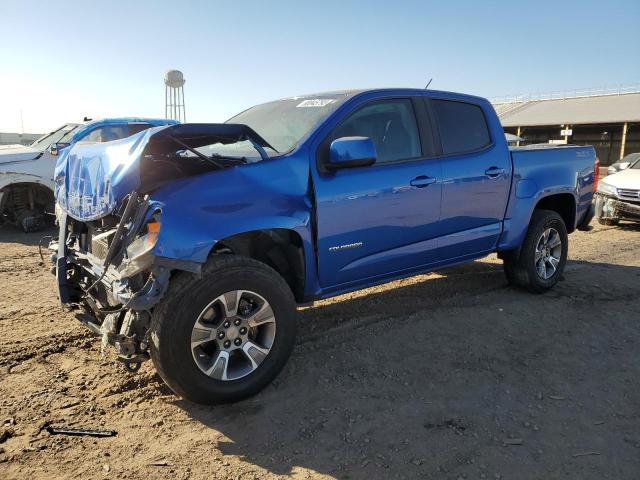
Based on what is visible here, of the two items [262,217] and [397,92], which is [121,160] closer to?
[262,217]

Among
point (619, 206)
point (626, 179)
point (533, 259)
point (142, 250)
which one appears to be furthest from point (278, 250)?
point (626, 179)

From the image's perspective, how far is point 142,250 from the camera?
9.22 feet

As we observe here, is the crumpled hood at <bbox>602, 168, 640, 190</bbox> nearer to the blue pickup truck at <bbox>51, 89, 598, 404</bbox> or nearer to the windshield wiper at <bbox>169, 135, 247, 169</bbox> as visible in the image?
the blue pickup truck at <bbox>51, 89, 598, 404</bbox>

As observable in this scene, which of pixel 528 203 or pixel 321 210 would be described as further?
pixel 528 203

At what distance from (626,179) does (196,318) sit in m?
10.3

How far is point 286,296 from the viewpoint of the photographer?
3262mm

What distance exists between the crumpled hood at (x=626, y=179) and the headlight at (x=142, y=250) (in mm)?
9936

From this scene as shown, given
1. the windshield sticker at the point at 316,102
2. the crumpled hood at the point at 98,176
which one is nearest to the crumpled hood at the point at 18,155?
the crumpled hood at the point at 98,176

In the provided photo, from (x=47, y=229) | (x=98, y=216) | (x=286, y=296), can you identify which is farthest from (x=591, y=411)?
(x=47, y=229)

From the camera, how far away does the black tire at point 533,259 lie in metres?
5.21

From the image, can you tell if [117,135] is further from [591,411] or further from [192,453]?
[591,411]

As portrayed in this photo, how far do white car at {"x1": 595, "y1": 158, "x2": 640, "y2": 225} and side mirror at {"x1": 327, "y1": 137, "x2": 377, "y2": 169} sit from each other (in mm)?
8482

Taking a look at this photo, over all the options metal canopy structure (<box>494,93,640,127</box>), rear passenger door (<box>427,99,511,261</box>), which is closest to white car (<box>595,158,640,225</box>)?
rear passenger door (<box>427,99,511,261</box>)

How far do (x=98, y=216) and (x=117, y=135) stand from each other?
261 inches
